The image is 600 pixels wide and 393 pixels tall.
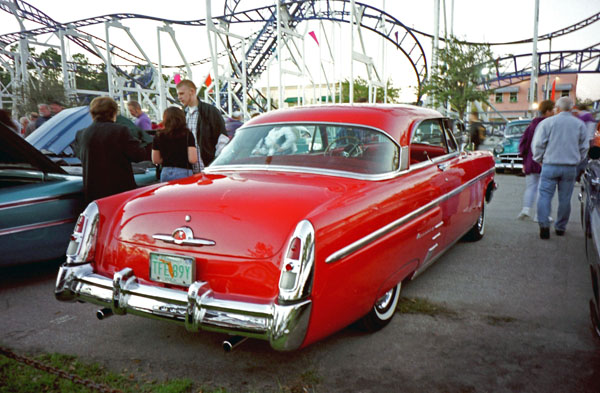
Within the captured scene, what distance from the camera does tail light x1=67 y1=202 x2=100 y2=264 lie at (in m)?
2.87

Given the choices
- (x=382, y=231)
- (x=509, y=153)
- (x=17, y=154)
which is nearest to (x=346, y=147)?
(x=382, y=231)

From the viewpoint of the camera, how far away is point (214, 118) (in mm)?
5344

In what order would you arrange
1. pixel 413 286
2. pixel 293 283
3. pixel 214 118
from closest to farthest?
pixel 293 283 < pixel 413 286 < pixel 214 118

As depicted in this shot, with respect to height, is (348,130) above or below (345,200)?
above

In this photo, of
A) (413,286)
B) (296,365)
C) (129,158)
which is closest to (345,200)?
(296,365)

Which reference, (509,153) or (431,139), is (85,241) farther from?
(509,153)

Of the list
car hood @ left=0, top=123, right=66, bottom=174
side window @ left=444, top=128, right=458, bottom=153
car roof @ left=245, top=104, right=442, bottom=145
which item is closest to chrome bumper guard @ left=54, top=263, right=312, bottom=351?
car roof @ left=245, top=104, right=442, bottom=145

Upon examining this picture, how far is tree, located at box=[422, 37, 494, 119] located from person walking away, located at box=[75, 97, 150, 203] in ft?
63.7

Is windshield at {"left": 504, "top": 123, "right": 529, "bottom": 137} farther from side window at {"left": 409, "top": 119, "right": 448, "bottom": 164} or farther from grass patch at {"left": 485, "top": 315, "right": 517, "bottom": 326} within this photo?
grass patch at {"left": 485, "top": 315, "right": 517, "bottom": 326}

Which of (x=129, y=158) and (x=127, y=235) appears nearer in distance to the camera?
(x=127, y=235)

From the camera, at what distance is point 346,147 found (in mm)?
3568

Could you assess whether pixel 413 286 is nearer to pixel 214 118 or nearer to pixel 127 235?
pixel 127 235

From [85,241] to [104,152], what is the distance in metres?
1.83

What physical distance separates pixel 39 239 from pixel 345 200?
10.5 ft
